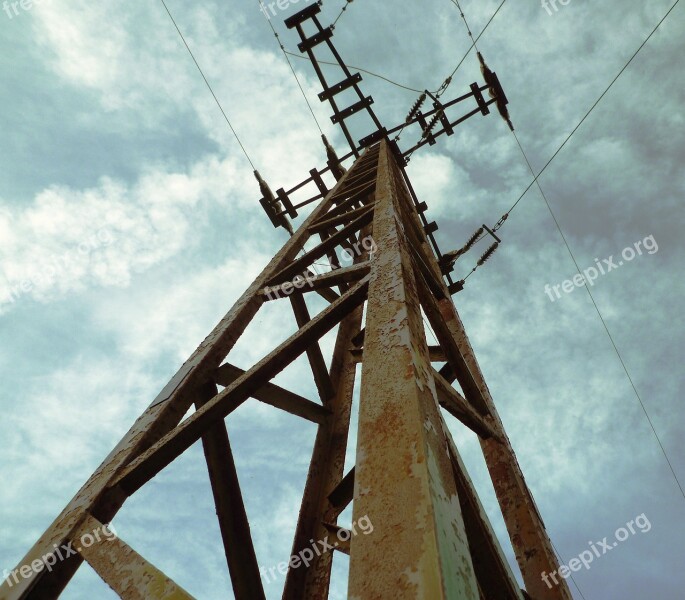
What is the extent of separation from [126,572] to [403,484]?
0.93m

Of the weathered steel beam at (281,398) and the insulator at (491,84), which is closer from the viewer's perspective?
the weathered steel beam at (281,398)

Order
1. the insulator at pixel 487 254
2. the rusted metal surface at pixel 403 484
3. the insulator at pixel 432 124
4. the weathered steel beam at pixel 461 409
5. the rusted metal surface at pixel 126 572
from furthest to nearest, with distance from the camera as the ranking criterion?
the insulator at pixel 487 254 → the insulator at pixel 432 124 → the weathered steel beam at pixel 461 409 → the rusted metal surface at pixel 126 572 → the rusted metal surface at pixel 403 484

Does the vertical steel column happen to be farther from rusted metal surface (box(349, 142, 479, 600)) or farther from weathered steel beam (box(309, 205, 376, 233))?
weathered steel beam (box(309, 205, 376, 233))

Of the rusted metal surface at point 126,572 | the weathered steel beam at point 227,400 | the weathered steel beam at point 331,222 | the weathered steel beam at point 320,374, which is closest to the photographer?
the rusted metal surface at point 126,572

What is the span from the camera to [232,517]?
206cm

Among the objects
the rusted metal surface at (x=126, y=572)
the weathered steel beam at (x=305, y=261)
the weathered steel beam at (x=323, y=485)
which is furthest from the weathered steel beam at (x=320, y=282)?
the rusted metal surface at (x=126, y=572)

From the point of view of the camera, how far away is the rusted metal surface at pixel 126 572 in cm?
123

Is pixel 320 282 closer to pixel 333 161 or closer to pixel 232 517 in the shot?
pixel 232 517

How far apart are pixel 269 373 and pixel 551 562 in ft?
4.79

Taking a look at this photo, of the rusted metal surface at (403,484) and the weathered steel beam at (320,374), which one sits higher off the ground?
the weathered steel beam at (320,374)

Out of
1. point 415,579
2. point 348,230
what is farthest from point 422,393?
point 348,230

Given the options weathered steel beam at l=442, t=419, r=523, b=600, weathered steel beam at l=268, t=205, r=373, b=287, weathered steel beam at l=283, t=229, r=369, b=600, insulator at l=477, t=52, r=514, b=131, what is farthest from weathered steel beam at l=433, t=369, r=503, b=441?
insulator at l=477, t=52, r=514, b=131

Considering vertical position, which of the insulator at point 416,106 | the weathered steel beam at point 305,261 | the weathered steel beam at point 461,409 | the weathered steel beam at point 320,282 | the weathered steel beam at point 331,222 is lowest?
the weathered steel beam at point 461,409

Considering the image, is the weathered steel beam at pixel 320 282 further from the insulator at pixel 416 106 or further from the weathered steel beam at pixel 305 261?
the insulator at pixel 416 106
